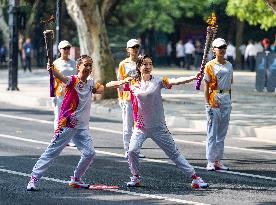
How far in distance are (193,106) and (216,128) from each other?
11.9 m

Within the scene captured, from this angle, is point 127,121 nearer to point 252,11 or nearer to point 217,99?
point 217,99

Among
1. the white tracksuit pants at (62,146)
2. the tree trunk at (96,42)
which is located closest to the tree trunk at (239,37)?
the tree trunk at (96,42)

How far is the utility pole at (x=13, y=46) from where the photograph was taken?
33469 mm

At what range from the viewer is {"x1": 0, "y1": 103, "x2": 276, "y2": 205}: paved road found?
13.3 m

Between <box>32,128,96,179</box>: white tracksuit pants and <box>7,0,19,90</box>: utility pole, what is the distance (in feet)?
64.6

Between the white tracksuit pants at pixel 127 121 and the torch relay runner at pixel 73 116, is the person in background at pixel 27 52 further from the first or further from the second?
the torch relay runner at pixel 73 116

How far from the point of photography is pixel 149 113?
14.0 m

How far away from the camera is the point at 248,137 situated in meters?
22.1

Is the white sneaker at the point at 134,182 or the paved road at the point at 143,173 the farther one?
the white sneaker at the point at 134,182

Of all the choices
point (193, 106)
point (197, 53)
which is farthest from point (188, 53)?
point (193, 106)

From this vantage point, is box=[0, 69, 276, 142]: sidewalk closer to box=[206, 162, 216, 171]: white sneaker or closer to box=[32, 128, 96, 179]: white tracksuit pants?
box=[206, 162, 216, 171]: white sneaker

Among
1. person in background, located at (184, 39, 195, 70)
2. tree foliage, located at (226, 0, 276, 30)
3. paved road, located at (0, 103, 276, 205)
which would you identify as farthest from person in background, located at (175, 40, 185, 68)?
paved road, located at (0, 103, 276, 205)

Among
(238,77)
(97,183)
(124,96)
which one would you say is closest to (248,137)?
(124,96)

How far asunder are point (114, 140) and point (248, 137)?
311 centimetres
